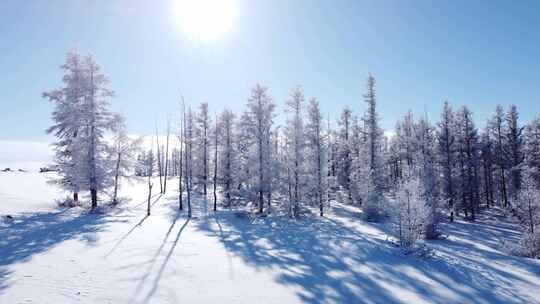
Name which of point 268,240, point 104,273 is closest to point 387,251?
point 268,240

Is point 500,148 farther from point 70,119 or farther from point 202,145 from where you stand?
point 70,119

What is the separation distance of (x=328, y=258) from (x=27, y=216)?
18087 mm

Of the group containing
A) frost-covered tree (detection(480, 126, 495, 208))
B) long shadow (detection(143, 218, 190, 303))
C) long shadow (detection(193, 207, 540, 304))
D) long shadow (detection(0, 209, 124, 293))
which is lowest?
long shadow (detection(193, 207, 540, 304))

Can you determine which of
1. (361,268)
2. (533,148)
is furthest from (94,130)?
(533,148)

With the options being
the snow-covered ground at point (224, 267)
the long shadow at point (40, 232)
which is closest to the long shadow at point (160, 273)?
the snow-covered ground at point (224, 267)

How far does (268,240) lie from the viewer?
57.2 feet

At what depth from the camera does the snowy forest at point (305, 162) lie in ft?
73.9

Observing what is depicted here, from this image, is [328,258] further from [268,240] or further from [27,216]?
[27,216]

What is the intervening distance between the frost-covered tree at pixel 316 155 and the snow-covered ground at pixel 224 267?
8.64 m

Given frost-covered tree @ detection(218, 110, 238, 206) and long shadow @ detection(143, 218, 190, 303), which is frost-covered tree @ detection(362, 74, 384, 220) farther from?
long shadow @ detection(143, 218, 190, 303)

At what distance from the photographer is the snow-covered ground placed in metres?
8.66

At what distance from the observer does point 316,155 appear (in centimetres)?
2966

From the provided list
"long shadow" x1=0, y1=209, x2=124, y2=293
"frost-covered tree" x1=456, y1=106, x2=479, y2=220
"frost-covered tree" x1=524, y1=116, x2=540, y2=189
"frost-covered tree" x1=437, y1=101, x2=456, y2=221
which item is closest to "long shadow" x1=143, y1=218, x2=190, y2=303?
"long shadow" x1=0, y1=209, x2=124, y2=293

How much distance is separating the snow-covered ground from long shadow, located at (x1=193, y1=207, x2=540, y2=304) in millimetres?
45
